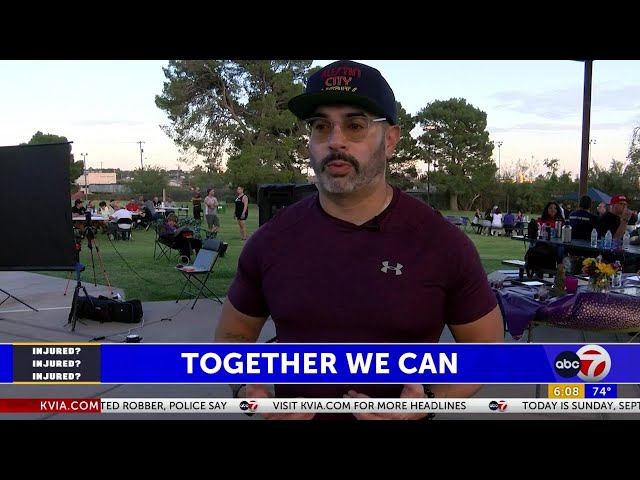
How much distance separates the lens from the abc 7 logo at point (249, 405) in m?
1.59

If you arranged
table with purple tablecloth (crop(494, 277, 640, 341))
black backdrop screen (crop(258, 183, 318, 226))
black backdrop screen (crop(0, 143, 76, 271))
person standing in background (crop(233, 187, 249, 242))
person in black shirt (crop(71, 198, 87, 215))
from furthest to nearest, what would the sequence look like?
person standing in background (crop(233, 187, 249, 242)) < person in black shirt (crop(71, 198, 87, 215)) < black backdrop screen (crop(258, 183, 318, 226)) < black backdrop screen (crop(0, 143, 76, 271)) < table with purple tablecloth (crop(494, 277, 640, 341))

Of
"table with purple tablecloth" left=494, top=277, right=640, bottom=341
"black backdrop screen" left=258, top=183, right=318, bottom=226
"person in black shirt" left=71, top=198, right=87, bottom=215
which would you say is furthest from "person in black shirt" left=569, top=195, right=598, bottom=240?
"person in black shirt" left=71, top=198, right=87, bottom=215

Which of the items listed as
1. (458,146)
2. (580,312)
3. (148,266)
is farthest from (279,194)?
(148,266)

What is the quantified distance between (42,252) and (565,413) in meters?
3.91

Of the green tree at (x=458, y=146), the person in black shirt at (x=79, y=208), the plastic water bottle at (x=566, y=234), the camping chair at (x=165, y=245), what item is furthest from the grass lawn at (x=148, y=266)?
the plastic water bottle at (x=566, y=234)

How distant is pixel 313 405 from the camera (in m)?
1.56

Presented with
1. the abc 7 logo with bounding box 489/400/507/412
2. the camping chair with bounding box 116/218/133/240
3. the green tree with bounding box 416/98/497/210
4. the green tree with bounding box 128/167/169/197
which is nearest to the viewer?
the abc 7 logo with bounding box 489/400/507/412

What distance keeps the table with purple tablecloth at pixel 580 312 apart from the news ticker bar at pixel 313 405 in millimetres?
1430

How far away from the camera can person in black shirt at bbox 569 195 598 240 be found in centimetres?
670

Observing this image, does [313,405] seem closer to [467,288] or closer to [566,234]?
[467,288]

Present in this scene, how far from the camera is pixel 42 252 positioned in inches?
162

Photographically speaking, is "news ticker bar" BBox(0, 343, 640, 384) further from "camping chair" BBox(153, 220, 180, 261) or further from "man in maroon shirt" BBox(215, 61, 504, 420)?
"camping chair" BBox(153, 220, 180, 261)
